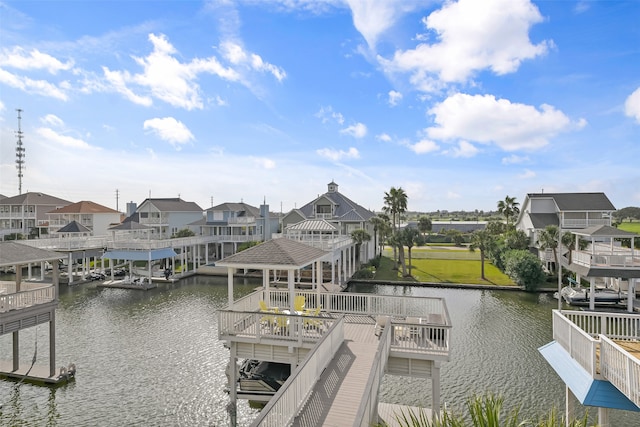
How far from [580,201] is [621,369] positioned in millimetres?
34154

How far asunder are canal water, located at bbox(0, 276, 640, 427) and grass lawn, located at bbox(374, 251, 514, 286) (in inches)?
254

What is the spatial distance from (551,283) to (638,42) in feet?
63.1

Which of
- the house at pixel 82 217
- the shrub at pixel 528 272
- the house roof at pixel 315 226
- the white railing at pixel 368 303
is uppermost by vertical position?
the house at pixel 82 217

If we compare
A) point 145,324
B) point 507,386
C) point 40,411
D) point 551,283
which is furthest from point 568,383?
point 551,283

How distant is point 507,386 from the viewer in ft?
42.4

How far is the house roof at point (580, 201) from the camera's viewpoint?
34.1m

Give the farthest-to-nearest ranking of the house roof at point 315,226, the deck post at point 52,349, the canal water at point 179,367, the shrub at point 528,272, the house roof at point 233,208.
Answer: the house roof at point 233,208, the house roof at point 315,226, the shrub at point 528,272, the deck post at point 52,349, the canal water at point 179,367

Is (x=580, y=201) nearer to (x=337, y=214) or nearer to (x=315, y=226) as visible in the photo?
(x=337, y=214)

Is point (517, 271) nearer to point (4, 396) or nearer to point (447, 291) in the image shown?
point (447, 291)

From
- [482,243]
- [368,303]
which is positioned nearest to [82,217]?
[482,243]

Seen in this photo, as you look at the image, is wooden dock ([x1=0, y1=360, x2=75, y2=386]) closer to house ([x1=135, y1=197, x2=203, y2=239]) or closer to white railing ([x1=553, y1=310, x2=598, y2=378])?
white railing ([x1=553, y1=310, x2=598, y2=378])

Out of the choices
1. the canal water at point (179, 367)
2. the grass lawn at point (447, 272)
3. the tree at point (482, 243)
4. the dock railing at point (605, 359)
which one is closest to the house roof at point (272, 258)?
the canal water at point (179, 367)

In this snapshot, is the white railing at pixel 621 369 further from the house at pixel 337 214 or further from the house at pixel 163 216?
the house at pixel 163 216

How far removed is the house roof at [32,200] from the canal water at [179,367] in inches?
1457
